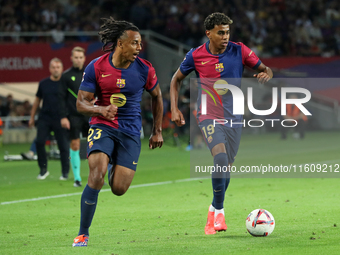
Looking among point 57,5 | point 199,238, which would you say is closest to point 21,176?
point 199,238

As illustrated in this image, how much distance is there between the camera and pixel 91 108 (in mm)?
5824

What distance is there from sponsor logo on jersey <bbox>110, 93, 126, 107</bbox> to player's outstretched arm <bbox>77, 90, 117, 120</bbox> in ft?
0.84

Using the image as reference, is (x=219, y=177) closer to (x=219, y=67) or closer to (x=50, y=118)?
(x=219, y=67)

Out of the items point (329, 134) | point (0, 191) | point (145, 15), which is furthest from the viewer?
point (145, 15)

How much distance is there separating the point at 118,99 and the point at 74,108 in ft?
15.9

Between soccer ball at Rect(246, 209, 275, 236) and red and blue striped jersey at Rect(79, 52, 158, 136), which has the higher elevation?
red and blue striped jersey at Rect(79, 52, 158, 136)

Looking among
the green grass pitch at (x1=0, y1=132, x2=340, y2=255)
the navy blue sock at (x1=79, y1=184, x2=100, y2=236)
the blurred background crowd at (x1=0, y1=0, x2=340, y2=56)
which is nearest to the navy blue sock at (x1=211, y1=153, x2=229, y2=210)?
the green grass pitch at (x1=0, y1=132, x2=340, y2=255)

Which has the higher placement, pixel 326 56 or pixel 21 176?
pixel 326 56

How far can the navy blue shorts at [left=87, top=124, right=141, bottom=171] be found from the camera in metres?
5.89

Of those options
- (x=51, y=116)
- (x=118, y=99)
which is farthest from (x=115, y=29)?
(x=51, y=116)

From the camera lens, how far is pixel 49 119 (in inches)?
460

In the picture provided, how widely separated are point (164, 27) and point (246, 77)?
4.45 m

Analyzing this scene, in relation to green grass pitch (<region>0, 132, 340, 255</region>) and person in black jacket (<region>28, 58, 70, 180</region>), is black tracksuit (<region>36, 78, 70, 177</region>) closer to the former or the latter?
person in black jacket (<region>28, 58, 70, 180</region>)

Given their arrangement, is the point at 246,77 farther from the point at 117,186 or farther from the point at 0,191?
the point at 117,186
